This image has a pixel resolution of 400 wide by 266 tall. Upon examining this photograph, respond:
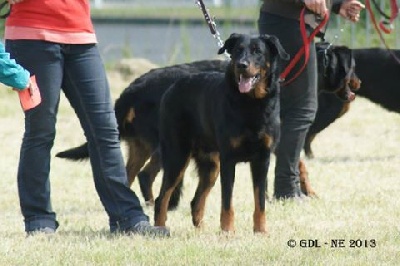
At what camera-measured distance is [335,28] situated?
15.1 m

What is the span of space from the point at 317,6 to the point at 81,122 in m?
1.83

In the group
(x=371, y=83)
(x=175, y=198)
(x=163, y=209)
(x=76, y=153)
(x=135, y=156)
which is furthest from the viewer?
(x=371, y=83)

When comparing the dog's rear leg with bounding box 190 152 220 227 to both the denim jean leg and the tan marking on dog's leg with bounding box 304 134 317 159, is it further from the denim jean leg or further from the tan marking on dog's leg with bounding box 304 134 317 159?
the tan marking on dog's leg with bounding box 304 134 317 159

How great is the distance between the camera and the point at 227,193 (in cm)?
613

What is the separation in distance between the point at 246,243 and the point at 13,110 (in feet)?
27.8

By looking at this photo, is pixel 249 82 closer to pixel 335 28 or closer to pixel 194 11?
pixel 335 28

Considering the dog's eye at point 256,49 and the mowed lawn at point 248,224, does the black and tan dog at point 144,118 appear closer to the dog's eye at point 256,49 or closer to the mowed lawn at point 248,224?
the mowed lawn at point 248,224

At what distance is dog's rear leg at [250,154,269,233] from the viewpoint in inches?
244

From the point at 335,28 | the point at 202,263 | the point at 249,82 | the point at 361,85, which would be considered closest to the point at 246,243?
the point at 202,263

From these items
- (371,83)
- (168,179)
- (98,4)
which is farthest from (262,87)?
(98,4)

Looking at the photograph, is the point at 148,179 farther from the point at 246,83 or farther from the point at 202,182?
the point at 246,83

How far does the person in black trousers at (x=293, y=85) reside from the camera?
24.1 feet

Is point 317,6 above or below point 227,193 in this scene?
above

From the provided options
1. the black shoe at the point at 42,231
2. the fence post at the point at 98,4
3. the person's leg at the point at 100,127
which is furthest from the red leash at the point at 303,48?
the fence post at the point at 98,4
